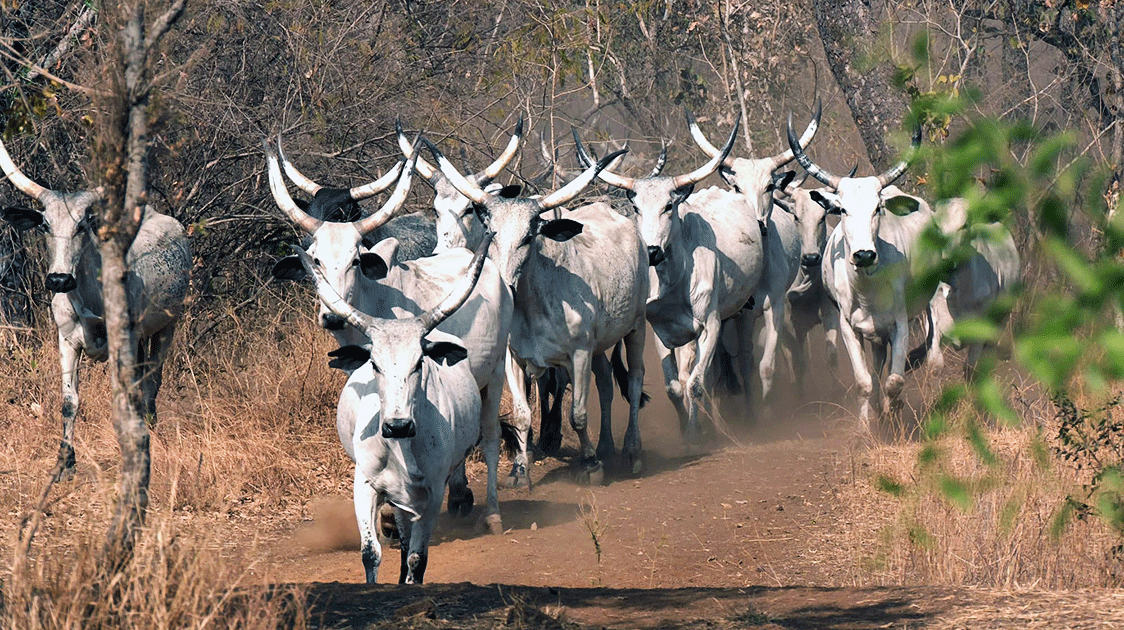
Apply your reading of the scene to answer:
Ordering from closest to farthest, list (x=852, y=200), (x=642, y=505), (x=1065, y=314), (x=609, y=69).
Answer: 1. (x=1065, y=314)
2. (x=642, y=505)
3. (x=852, y=200)
4. (x=609, y=69)

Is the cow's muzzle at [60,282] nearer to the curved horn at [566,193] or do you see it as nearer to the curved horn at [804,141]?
the curved horn at [566,193]

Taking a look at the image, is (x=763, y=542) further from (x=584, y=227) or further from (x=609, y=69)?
(x=609, y=69)

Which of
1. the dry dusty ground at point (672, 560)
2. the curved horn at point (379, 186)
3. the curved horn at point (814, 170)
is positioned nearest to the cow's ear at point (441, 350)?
the dry dusty ground at point (672, 560)

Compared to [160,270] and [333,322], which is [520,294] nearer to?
A: [333,322]

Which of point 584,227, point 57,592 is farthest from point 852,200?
point 57,592

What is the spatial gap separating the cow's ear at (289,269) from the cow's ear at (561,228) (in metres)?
1.66

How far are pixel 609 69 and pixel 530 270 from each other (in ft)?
34.7

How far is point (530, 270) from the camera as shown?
364 inches

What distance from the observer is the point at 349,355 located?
641cm

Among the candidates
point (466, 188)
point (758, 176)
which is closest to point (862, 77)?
point (758, 176)

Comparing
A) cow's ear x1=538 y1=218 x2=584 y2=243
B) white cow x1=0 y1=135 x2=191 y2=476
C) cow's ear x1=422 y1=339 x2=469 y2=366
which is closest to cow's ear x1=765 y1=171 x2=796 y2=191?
cow's ear x1=538 y1=218 x2=584 y2=243

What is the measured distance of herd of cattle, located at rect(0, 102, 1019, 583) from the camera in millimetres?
6426

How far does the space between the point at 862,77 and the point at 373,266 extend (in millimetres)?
7182

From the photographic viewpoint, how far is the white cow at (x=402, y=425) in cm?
615
